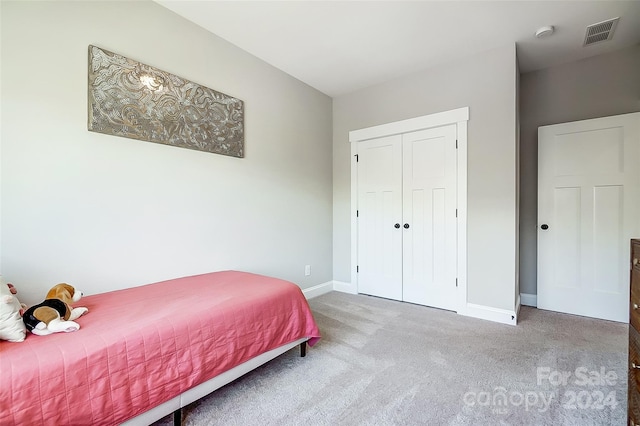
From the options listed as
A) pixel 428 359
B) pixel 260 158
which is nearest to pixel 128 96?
pixel 260 158

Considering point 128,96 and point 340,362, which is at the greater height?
point 128,96

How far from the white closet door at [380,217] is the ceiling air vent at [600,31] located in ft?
5.96

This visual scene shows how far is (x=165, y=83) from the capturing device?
7.22ft

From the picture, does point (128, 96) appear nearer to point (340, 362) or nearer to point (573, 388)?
point (340, 362)

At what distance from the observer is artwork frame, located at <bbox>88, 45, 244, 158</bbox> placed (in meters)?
1.88

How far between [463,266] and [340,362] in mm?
1700

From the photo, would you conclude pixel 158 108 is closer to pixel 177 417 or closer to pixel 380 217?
pixel 177 417

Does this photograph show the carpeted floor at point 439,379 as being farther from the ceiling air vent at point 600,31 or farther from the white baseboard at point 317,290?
the ceiling air vent at point 600,31

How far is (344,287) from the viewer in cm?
383

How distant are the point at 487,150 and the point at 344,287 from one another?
7.59 ft

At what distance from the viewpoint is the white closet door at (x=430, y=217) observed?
10.0ft

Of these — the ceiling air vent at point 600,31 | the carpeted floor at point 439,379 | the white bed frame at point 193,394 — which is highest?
the ceiling air vent at point 600,31

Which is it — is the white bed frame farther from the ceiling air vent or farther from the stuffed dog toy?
the ceiling air vent

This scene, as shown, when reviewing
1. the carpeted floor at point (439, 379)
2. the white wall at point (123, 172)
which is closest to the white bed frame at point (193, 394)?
the carpeted floor at point (439, 379)
